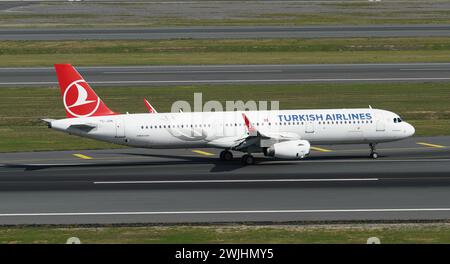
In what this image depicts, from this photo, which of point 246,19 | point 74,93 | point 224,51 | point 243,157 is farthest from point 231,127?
point 246,19

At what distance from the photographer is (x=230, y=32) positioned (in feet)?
443

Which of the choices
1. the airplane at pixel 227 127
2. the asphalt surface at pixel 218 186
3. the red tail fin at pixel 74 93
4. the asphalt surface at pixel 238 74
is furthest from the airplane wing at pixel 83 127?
the asphalt surface at pixel 238 74

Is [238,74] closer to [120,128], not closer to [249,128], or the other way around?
[120,128]

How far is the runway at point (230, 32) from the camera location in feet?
424

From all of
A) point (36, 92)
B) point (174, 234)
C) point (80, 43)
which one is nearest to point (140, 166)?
point (174, 234)

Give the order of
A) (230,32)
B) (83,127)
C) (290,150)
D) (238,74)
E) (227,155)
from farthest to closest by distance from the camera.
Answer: (230,32) < (238,74) < (227,155) < (83,127) < (290,150)

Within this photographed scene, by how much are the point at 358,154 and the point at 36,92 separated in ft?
144

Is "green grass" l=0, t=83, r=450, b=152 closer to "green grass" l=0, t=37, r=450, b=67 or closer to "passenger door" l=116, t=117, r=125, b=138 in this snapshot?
"passenger door" l=116, t=117, r=125, b=138

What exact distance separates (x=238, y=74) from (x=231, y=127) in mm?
45353

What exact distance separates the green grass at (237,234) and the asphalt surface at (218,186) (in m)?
1.89

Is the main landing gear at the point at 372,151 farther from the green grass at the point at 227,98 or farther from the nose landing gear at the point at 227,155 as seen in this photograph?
the green grass at the point at 227,98

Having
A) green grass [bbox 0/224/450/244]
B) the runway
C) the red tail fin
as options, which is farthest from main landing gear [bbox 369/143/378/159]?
the runway

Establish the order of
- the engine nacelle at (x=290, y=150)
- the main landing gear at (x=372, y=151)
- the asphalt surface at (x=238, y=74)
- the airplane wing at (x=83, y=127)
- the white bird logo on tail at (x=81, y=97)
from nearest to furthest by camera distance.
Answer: the engine nacelle at (x=290, y=150) → the airplane wing at (x=83, y=127) → the white bird logo on tail at (x=81, y=97) → the main landing gear at (x=372, y=151) → the asphalt surface at (x=238, y=74)

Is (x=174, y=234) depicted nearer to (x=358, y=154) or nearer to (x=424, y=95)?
(x=358, y=154)
